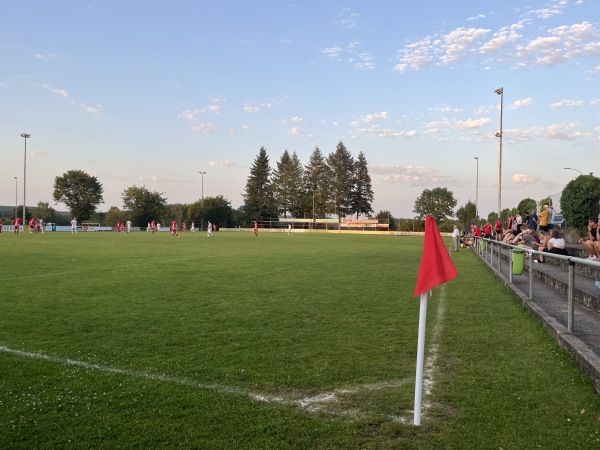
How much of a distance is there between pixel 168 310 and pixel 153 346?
7.89ft

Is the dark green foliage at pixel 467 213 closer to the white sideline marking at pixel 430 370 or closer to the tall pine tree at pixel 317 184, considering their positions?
the tall pine tree at pixel 317 184

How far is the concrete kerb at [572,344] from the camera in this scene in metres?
4.51

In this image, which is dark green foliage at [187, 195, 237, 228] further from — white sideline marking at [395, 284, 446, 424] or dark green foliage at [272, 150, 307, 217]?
white sideline marking at [395, 284, 446, 424]

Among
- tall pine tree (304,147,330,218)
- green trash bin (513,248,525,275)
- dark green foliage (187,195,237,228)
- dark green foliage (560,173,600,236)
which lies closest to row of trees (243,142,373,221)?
tall pine tree (304,147,330,218)

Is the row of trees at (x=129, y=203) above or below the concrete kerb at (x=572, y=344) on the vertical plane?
above

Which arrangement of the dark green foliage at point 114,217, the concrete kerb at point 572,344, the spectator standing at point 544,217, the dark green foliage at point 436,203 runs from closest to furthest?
the concrete kerb at point 572,344 < the spectator standing at point 544,217 < the dark green foliage at point 114,217 < the dark green foliage at point 436,203

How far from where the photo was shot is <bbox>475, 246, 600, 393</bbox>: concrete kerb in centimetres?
451

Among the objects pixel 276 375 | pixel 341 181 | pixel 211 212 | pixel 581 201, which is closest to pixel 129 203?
pixel 211 212

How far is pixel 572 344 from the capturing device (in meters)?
5.39

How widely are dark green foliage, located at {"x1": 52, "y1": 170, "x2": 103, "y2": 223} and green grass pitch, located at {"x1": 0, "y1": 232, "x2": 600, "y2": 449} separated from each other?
95.3m

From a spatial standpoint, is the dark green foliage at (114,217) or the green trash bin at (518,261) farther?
the dark green foliage at (114,217)

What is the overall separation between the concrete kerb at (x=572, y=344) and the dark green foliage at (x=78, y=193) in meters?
100

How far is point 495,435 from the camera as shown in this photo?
134 inches

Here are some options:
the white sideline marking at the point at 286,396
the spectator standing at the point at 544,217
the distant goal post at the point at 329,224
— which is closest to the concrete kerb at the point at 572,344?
the white sideline marking at the point at 286,396
